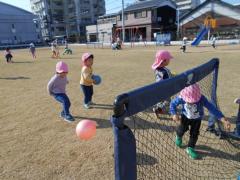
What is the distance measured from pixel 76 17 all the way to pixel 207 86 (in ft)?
254

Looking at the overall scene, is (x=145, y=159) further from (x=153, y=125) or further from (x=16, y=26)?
(x=16, y=26)

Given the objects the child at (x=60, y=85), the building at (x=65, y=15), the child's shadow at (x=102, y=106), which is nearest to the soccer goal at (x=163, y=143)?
the child's shadow at (x=102, y=106)

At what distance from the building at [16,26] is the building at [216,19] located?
41.2 meters

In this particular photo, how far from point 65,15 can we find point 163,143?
81380 millimetres

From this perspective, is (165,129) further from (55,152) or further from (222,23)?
(222,23)

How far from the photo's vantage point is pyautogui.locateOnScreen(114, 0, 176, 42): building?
45031mm

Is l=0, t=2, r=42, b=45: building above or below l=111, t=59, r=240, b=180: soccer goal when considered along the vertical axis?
above

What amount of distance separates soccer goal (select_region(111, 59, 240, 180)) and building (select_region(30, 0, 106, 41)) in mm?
70046

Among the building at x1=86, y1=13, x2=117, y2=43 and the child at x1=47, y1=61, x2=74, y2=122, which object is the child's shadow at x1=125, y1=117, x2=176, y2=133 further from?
the building at x1=86, y1=13, x2=117, y2=43

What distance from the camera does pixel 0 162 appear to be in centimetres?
401

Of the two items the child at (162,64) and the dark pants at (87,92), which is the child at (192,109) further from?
the dark pants at (87,92)

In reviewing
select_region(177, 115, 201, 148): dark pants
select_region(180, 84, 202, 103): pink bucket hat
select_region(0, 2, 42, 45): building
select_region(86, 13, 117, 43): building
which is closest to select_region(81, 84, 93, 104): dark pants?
select_region(177, 115, 201, 148): dark pants

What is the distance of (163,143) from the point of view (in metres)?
4.50

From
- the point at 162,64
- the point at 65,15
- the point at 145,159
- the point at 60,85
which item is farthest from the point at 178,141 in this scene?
the point at 65,15
